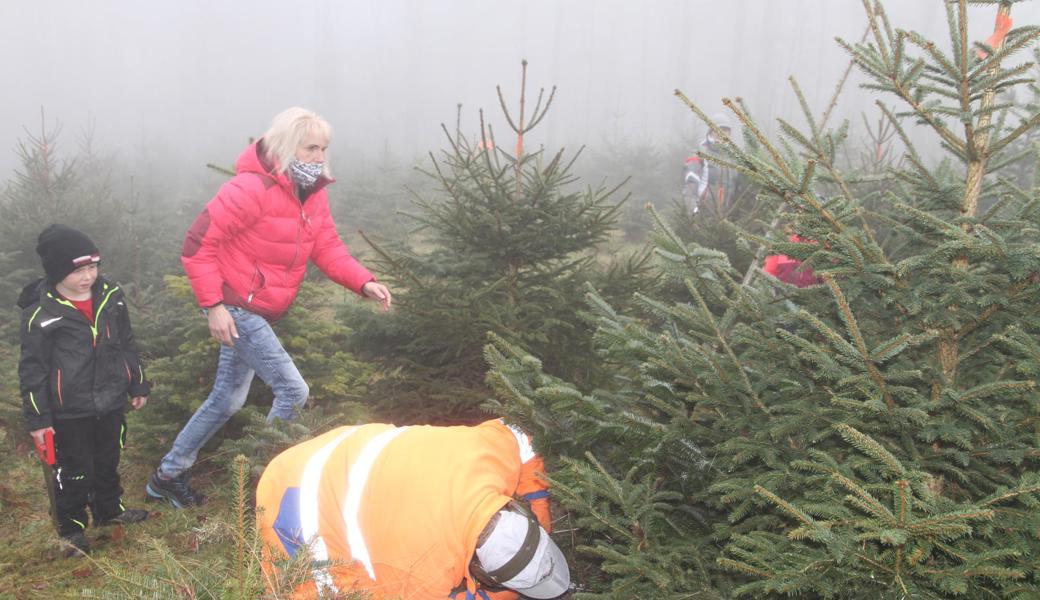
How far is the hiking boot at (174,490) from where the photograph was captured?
12.4ft

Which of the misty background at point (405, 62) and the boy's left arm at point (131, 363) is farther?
the misty background at point (405, 62)

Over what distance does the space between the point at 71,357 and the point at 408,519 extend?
2.23 m

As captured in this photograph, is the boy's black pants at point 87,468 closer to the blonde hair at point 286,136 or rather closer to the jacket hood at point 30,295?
the jacket hood at point 30,295

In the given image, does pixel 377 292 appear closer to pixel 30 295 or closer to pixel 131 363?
pixel 131 363

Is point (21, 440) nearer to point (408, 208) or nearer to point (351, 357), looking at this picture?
point (351, 357)

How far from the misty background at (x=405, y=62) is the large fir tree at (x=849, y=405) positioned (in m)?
39.0

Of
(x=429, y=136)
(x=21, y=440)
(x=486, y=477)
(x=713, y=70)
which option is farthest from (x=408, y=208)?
(x=713, y=70)

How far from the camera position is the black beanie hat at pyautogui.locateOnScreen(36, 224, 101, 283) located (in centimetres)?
311

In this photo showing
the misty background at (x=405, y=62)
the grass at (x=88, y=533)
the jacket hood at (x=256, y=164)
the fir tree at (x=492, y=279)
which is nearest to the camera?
the grass at (x=88, y=533)

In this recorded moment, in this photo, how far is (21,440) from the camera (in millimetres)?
4715

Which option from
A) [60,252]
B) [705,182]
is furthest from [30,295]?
[705,182]

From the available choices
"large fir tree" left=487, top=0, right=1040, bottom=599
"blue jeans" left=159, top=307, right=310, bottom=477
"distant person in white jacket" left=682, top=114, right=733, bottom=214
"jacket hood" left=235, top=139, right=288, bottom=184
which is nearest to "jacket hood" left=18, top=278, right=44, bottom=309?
"blue jeans" left=159, top=307, right=310, bottom=477

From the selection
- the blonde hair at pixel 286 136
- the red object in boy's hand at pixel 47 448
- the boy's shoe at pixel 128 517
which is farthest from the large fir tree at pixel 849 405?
the boy's shoe at pixel 128 517

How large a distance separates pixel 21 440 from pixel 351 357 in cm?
251
